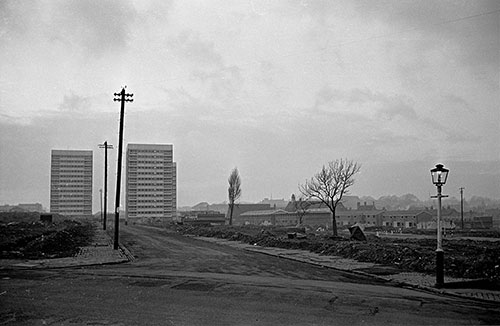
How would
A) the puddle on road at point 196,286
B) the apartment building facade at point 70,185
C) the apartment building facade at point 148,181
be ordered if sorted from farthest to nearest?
the apartment building facade at point 70,185 → the apartment building facade at point 148,181 → the puddle on road at point 196,286

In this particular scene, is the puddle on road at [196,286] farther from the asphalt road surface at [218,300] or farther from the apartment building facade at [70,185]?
the apartment building facade at [70,185]

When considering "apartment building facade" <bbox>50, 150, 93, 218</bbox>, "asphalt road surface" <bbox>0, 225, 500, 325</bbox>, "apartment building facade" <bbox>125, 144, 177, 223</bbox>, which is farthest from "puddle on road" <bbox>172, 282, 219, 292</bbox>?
"apartment building facade" <bbox>50, 150, 93, 218</bbox>

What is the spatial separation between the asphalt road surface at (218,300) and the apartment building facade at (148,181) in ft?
406

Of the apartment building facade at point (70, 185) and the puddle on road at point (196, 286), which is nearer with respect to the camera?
the puddle on road at point (196, 286)

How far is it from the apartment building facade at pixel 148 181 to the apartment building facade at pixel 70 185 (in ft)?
66.3

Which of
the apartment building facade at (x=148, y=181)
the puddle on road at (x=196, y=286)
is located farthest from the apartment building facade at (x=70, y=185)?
the puddle on road at (x=196, y=286)

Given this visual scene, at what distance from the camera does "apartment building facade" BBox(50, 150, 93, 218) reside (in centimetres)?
14938

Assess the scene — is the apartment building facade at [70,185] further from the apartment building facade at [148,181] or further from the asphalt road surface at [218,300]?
the asphalt road surface at [218,300]

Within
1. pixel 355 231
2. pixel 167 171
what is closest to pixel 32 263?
pixel 355 231

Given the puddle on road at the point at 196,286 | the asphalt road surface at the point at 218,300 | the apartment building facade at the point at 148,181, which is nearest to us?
the asphalt road surface at the point at 218,300

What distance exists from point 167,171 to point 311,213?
51889 millimetres

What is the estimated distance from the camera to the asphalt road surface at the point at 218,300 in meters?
9.48

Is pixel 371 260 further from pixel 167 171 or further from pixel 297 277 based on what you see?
pixel 167 171

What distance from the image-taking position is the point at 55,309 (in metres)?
10.3
